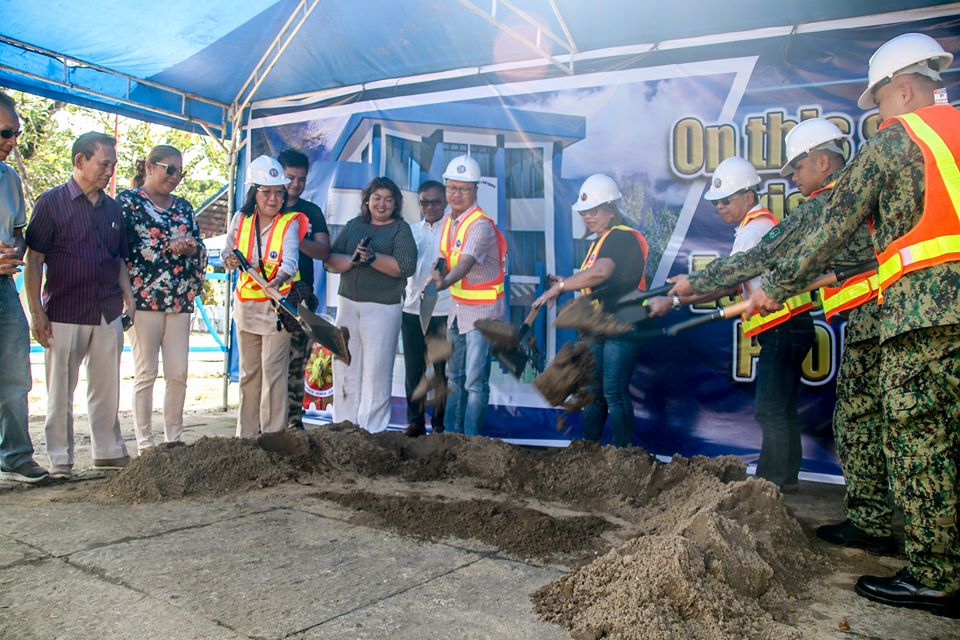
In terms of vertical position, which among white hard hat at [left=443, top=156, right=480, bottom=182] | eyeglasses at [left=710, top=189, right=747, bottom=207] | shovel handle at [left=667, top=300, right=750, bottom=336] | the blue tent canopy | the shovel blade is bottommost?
the shovel blade

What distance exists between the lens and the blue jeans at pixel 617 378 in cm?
467

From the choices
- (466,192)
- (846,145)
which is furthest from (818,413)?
(466,192)

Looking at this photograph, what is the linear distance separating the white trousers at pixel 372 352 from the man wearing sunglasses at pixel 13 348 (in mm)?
1986

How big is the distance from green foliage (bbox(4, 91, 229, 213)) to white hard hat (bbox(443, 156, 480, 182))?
8533 millimetres

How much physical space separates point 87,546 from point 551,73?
427cm

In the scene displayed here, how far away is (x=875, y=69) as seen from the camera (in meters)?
2.84

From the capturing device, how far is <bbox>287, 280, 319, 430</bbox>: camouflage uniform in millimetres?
5352

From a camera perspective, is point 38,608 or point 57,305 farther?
point 57,305

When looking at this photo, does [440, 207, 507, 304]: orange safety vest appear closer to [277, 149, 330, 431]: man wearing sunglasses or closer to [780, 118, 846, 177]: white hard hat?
[277, 149, 330, 431]: man wearing sunglasses

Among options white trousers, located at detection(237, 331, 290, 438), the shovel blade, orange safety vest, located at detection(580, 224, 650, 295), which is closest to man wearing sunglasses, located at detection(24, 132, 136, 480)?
white trousers, located at detection(237, 331, 290, 438)

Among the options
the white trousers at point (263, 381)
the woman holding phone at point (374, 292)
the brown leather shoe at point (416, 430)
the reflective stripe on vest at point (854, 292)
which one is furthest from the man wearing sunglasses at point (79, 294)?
the reflective stripe on vest at point (854, 292)

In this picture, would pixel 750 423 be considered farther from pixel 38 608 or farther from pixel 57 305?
pixel 57 305

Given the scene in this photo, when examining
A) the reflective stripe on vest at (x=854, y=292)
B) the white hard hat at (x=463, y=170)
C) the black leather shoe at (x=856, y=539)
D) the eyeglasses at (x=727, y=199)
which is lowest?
the black leather shoe at (x=856, y=539)

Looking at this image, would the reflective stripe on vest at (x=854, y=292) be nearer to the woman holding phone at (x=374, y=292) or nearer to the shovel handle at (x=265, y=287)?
the woman holding phone at (x=374, y=292)
